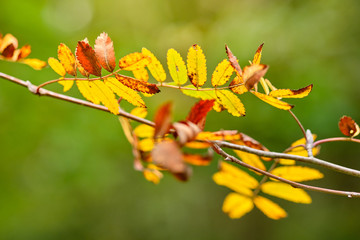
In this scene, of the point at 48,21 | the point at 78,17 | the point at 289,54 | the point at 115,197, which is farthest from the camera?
the point at 115,197

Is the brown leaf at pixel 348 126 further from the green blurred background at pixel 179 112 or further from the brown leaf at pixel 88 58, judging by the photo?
the green blurred background at pixel 179 112

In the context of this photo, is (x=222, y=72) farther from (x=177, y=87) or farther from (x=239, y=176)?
(x=239, y=176)

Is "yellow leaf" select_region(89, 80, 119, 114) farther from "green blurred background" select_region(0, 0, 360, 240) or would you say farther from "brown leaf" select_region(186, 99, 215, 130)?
"green blurred background" select_region(0, 0, 360, 240)

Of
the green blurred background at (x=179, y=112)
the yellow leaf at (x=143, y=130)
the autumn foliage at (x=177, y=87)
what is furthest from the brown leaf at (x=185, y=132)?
the green blurred background at (x=179, y=112)

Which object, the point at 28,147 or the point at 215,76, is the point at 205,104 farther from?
the point at 28,147

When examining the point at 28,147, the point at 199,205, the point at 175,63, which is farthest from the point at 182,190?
the point at 175,63
